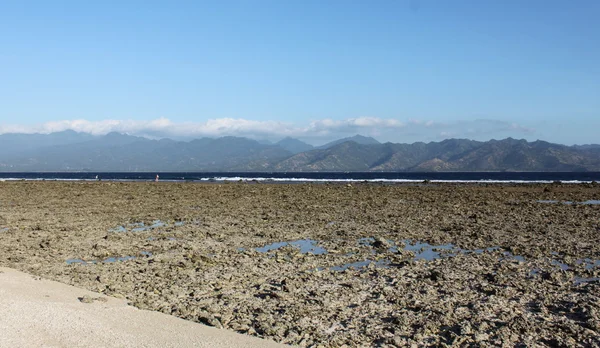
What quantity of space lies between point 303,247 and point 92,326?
809cm

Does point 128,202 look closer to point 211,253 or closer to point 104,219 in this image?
point 104,219

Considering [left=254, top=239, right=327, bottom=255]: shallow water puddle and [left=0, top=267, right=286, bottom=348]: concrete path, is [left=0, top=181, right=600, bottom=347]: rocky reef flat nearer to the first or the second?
[left=254, top=239, right=327, bottom=255]: shallow water puddle

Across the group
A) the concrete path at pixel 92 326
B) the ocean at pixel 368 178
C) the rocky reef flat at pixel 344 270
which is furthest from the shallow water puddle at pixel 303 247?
the ocean at pixel 368 178

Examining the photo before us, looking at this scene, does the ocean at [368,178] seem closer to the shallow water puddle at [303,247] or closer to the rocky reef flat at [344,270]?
the rocky reef flat at [344,270]

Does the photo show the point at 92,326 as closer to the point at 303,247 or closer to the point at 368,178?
the point at 303,247

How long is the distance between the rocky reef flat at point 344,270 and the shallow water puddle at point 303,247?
0.05 metres

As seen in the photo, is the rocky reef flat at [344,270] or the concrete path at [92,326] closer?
the concrete path at [92,326]

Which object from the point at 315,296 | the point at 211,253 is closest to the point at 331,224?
the point at 211,253

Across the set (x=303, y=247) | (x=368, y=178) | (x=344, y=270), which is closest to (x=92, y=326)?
(x=344, y=270)

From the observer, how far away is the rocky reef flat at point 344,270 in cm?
779

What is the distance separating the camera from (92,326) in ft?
24.2

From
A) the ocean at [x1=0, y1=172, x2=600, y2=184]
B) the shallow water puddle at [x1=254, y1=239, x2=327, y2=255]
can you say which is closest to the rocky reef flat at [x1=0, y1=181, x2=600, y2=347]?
the shallow water puddle at [x1=254, y1=239, x2=327, y2=255]

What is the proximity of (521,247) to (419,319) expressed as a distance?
774 cm

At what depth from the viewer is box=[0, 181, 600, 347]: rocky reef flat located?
25.6 ft
